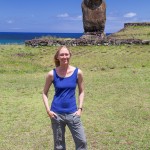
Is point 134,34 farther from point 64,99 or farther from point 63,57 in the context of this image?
point 64,99

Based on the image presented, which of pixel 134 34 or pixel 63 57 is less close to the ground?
pixel 63 57

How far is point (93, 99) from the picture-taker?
40.1 feet

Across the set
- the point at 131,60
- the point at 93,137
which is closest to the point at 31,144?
the point at 93,137

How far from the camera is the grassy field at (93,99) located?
8.26m

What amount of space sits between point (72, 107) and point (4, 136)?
3.25 meters

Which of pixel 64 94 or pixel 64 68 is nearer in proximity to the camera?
pixel 64 94

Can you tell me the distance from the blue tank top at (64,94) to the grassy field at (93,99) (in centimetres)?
228

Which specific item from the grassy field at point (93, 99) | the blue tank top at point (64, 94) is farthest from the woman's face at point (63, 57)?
the grassy field at point (93, 99)

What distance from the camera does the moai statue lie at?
91.9 feet

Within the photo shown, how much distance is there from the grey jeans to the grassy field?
1.91 meters

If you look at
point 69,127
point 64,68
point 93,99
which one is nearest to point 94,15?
point 93,99

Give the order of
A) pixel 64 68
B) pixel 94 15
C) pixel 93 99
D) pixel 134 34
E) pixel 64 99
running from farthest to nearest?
1. pixel 134 34
2. pixel 94 15
3. pixel 93 99
4. pixel 64 68
5. pixel 64 99

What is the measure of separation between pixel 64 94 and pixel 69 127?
537mm

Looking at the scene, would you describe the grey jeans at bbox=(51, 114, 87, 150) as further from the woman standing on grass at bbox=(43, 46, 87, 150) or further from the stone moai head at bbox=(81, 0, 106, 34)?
the stone moai head at bbox=(81, 0, 106, 34)
